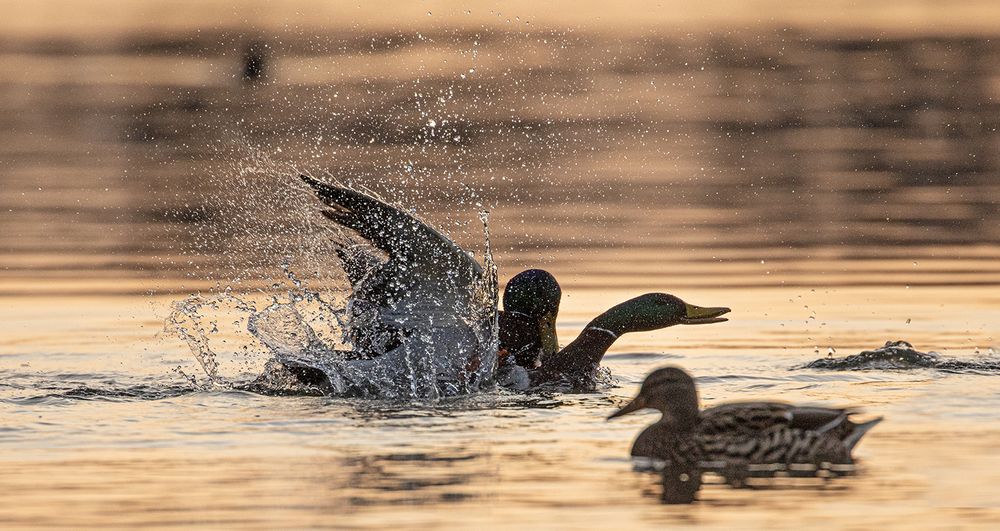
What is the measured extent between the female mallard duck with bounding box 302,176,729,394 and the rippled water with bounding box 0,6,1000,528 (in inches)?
13.6

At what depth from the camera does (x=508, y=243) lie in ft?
54.1

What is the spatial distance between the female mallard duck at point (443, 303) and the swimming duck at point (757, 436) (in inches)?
99.4

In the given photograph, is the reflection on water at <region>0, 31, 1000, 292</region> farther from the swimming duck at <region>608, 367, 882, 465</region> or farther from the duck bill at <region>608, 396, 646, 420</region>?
the swimming duck at <region>608, 367, 882, 465</region>

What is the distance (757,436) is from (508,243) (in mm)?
7167

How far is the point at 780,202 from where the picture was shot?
18469 millimetres

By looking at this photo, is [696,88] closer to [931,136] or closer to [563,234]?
[931,136]

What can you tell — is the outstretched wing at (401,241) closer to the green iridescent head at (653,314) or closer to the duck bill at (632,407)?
the green iridescent head at (653,314)

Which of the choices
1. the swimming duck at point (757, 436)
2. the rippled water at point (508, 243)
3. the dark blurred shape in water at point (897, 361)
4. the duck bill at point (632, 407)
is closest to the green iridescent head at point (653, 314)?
the rippled water at point (508, 243)

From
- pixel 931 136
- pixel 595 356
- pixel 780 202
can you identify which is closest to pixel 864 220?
pixel 780 202

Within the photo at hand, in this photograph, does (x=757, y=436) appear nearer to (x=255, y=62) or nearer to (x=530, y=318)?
(x=530, y=318)

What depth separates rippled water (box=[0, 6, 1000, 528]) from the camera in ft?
29.4

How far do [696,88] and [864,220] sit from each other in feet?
21.0

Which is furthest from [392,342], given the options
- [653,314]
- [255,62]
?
[255,62]

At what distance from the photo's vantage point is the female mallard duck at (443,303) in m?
11.9
